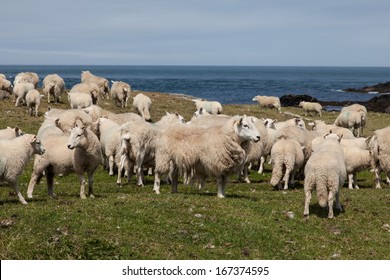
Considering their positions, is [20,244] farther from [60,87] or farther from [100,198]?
[60,87]

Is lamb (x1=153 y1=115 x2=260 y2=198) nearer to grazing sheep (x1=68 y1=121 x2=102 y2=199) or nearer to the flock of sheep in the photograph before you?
the flock of sheep

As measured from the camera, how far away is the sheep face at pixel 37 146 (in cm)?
1435

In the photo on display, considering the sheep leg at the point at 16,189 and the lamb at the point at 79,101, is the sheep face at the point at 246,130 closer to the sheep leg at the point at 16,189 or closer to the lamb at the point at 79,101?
the sheep leg at the point at 16,189

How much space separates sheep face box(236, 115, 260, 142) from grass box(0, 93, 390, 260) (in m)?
1.89

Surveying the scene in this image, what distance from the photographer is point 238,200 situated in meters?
15.2

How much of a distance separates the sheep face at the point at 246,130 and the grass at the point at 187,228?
1.89m

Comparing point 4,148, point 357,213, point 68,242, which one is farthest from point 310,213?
point 4,148

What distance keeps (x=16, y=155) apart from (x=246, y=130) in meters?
6.55

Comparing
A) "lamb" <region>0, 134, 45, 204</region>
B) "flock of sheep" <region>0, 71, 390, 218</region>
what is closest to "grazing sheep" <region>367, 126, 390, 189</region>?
"flock of sheep" <region>0, 71, 390, 218</region>

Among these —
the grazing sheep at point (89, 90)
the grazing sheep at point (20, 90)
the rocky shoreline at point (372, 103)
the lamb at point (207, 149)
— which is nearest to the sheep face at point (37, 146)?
the lamb at point (207, 149)

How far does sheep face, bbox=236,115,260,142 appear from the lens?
1556 cm

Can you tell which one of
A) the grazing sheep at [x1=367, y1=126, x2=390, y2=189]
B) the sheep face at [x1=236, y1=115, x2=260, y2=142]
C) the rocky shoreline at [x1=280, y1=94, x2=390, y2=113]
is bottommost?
the rocky shoreline at [x1=280, y1=94, x2=390, y2=113]

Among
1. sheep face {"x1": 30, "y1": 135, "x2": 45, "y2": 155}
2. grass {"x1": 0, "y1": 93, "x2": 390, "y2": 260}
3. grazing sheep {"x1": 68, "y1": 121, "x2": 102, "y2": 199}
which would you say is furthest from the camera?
grazing sheep {"x1": 68, "y1": 121, "x2": 102, "y2": 199}

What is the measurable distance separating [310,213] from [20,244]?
26.4 ft
